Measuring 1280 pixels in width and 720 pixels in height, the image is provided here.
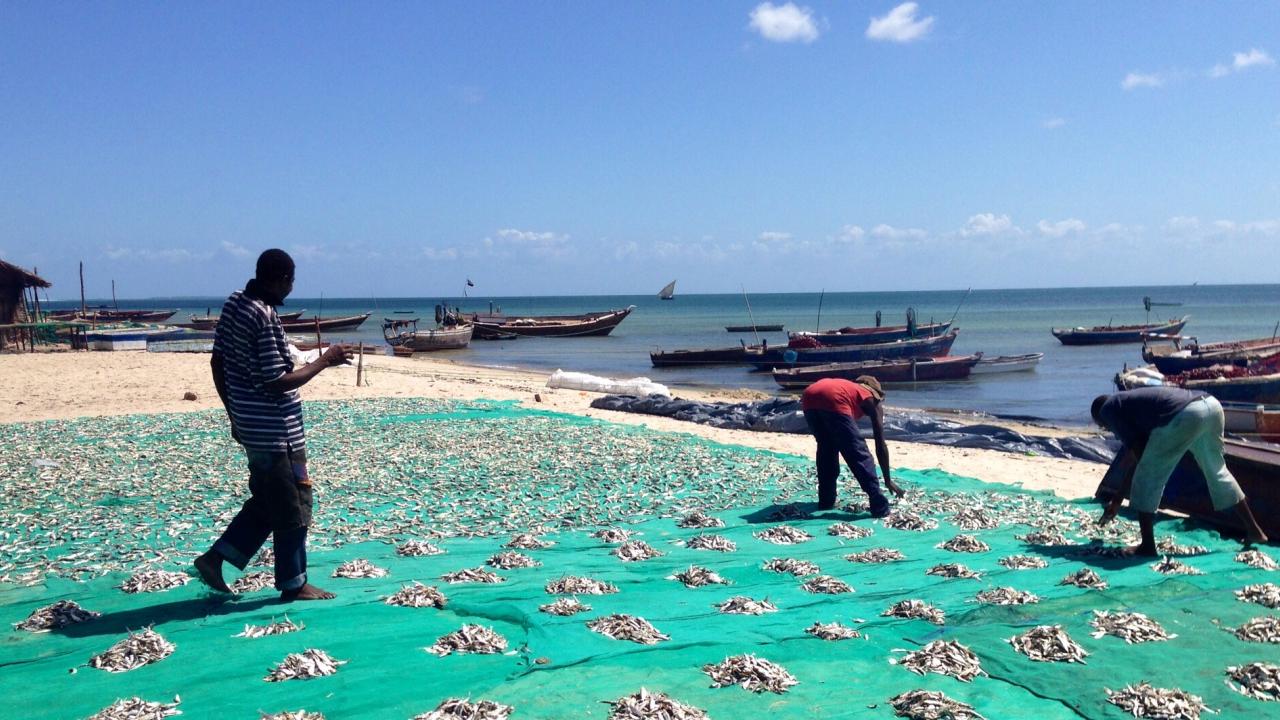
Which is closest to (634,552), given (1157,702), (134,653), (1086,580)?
(1086,580)

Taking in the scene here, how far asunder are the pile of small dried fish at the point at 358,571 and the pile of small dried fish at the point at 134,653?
1413mm

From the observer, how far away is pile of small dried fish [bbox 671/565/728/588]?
5500mm

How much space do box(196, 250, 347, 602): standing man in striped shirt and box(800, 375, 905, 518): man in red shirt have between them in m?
4.51

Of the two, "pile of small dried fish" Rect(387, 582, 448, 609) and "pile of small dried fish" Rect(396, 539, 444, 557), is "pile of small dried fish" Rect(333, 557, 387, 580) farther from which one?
"pile of small dried fish" Rect(387, 582, 448, 609)

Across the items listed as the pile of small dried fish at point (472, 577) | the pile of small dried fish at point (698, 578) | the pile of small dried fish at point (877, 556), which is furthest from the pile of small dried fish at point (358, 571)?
the pile of small dried fish at point (877, 556)

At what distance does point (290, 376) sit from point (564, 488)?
15.8ft

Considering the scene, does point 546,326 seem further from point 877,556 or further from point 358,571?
point 358,571

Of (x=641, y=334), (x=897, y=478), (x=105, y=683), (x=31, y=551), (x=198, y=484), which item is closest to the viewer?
(x=105, y=683)

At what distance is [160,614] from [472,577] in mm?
1676

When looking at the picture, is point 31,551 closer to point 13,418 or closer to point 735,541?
point 735,541

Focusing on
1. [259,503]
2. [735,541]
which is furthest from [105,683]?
[735,541]

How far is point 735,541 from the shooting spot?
6762 mm

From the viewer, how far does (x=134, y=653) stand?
3.88m

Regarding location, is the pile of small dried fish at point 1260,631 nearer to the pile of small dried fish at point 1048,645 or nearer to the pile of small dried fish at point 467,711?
the pile of small dried fish at point 1048,645
